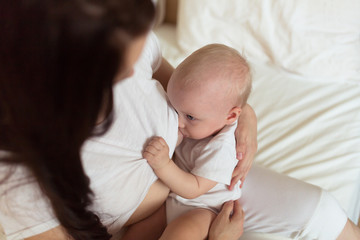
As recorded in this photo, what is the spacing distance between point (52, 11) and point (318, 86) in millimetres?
1166

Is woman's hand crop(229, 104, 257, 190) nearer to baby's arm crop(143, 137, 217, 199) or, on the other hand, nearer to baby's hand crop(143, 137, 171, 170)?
baby's arm crop(143, 137, 217, 199)

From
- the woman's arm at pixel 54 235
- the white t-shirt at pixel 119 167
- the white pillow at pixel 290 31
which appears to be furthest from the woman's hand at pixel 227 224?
the white pillow at pixel 290 31

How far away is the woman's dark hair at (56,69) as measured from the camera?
1.28 feet

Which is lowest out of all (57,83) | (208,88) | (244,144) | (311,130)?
(311,130)

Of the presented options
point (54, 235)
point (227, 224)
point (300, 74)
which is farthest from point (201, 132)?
point (300, 74)

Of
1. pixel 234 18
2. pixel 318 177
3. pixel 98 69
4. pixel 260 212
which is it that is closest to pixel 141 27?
pixel 98 69

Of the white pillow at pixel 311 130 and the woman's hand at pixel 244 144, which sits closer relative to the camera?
the woman's hand at pixel 244 144

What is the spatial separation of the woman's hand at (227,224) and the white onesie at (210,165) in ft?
0.12

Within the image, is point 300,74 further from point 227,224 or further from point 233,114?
point 227,224

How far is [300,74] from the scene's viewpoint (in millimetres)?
1357

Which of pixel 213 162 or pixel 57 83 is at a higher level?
pixel 57 83

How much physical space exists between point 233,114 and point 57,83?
500 millimetres

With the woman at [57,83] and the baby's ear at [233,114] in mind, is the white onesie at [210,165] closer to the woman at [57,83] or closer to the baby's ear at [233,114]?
the baby's ear at [233,114]

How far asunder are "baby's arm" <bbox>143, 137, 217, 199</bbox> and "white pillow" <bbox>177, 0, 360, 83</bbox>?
762 millimetres
